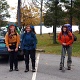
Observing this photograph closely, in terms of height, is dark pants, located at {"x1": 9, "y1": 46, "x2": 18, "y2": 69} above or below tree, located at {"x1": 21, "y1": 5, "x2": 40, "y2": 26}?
below

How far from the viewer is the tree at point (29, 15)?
164 feet

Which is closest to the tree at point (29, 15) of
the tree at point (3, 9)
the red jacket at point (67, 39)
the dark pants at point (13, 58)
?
the tree at point (3, 9)

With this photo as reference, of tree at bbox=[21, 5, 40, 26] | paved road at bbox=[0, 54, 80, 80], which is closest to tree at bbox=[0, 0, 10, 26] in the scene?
tree at bbox=[21, 5, 40, 26]

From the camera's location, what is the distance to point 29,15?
51969 mm

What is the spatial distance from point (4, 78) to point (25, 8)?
134 feet

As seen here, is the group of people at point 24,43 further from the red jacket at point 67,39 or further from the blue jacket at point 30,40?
the red jacket at point 67,39

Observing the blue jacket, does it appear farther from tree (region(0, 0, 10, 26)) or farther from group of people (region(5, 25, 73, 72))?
tree (region(0, 0, 10, 26))

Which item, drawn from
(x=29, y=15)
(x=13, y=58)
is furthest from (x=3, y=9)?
(x=13, y=58)

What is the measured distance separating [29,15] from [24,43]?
43170mm

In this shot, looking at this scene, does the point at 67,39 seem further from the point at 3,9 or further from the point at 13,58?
the point at 3,9

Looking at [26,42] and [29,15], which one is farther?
[29,15]

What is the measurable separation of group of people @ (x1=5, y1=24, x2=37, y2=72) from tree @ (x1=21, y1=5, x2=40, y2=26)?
129 feet

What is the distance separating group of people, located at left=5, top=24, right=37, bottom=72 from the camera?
9.04m

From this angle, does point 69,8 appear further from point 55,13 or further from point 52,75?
point 52,75
